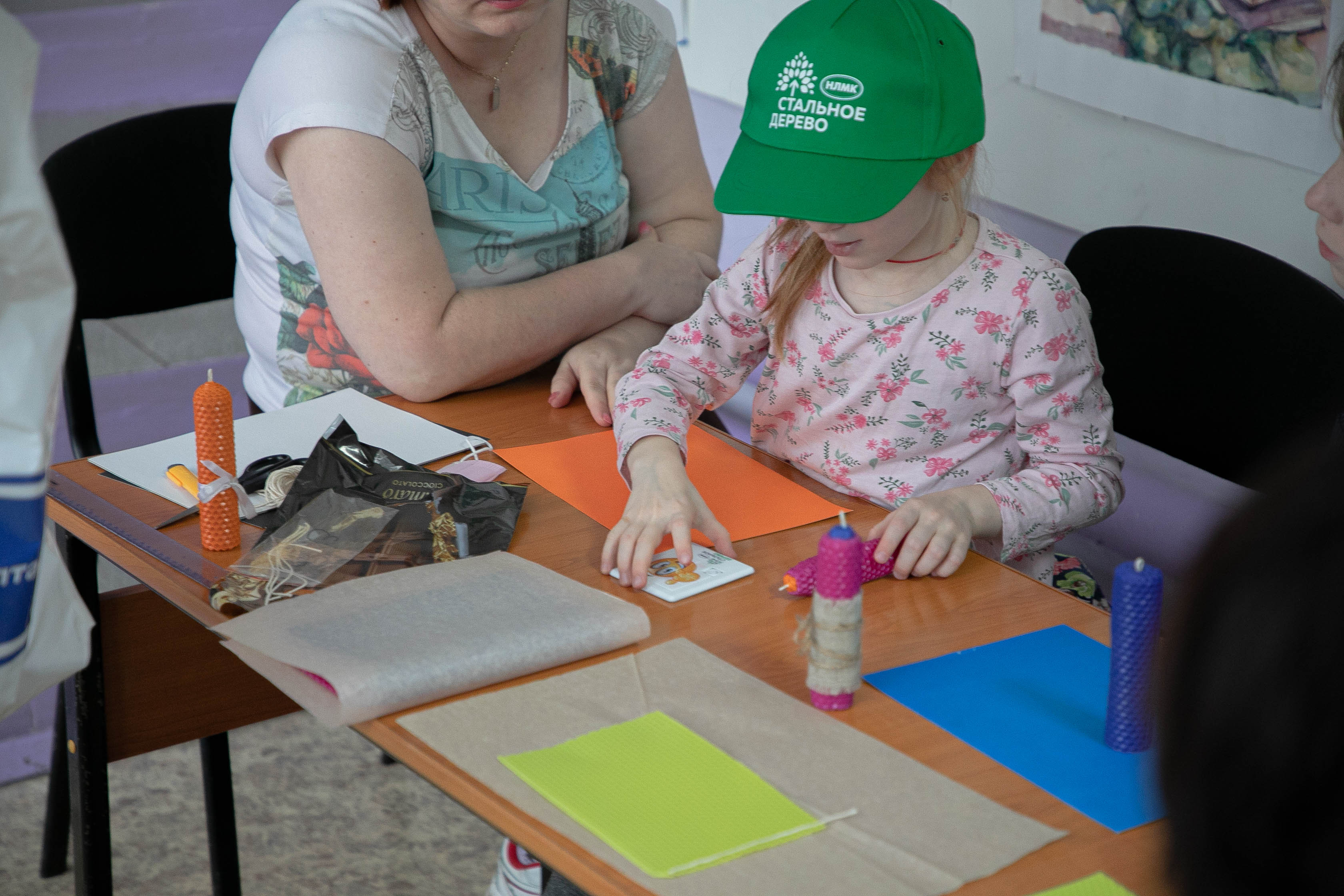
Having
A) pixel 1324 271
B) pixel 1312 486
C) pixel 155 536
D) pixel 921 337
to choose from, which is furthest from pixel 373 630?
pixel 1324 271

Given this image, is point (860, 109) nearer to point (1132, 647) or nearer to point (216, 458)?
point (1132, 647)

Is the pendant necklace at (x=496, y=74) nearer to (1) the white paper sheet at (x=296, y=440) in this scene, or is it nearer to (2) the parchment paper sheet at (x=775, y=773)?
(1) the white paper sheet at (x=296, y=440)

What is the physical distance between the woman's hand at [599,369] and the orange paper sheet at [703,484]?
1.8 inches

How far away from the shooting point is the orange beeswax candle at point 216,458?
1.20 m

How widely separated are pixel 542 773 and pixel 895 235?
680mm

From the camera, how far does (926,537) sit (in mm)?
1189

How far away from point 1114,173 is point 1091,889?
1.29 metres

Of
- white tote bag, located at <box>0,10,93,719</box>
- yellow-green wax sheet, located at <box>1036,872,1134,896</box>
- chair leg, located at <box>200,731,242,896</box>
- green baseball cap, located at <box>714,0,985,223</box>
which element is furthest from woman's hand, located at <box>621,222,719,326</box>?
yellow-green wax sheet, located at <box>1036,872,1134,896</box>

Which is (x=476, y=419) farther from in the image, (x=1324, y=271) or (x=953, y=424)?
(x=1324, y=271)

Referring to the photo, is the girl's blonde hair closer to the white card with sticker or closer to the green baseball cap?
the green baseball cap

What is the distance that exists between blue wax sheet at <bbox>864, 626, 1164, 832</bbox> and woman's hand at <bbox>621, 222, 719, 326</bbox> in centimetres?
77

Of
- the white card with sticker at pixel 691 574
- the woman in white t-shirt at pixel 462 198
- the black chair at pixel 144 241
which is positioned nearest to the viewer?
the white card with sticker at pixel 691 574

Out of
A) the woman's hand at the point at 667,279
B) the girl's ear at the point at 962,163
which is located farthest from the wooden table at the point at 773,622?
the girl's ear at the point at 962,163

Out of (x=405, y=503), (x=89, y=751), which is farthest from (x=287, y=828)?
(x=405, y=503)
